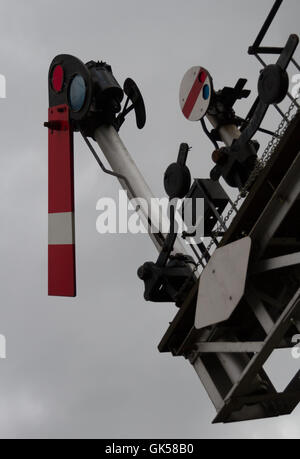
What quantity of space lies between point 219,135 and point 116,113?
4.09 ft

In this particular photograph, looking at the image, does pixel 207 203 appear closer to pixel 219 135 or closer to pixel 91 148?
pixel 219 135

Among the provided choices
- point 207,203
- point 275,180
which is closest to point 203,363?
point 207,203

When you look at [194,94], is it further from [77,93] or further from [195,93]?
[77,93]

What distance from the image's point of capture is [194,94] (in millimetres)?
6305

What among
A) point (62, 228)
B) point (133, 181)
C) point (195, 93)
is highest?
point (195, 93)

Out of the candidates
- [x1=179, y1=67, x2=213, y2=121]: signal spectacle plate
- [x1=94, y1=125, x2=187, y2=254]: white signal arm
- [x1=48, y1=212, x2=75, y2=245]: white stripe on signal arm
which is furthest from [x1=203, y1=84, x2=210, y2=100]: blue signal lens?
[x1=48, y1=212, x2=75, y2=245]: white stripe on signal arm

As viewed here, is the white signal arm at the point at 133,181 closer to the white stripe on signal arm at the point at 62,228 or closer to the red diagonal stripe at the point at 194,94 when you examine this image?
the white stripe on signal arm at the point at 62,228

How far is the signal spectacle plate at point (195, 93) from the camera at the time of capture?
243 inches

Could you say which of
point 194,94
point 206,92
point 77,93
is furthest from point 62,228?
point 206,92

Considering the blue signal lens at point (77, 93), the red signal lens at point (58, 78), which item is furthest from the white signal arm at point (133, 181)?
the red signal lens at point (58, 78)

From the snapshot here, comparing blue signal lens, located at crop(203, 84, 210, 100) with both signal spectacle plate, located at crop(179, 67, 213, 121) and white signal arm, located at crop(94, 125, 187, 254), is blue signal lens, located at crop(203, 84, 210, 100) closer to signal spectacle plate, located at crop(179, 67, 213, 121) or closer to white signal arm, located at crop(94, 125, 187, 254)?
signal spectacle plate, located at crop(179, 67, 213, 121)

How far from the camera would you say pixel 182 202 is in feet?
19.1

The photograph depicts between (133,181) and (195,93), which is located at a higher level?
(195,93)

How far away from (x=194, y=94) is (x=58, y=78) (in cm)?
180
